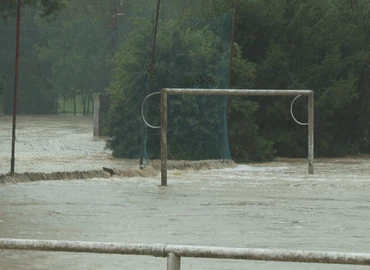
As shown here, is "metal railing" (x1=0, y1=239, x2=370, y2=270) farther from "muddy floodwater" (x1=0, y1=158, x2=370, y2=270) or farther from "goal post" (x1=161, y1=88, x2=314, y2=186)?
"goal post" (x1=161, y1=88, x2=314, y2=186)

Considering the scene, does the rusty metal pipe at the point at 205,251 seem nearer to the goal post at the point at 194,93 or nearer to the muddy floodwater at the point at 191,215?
the muddy floodwater at the point at 191,215

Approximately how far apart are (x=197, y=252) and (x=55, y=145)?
20.2 meters

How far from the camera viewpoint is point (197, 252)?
12.7 feet

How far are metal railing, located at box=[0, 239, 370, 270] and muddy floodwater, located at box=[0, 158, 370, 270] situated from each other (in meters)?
3.87

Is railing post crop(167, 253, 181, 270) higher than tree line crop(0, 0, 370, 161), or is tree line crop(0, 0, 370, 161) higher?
tree line crop(0, 0, 370, 161)

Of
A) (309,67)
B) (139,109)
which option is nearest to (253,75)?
(309,67)

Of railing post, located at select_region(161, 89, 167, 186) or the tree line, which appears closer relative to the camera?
railing post, located at select_region(161, 89, 167, 186)

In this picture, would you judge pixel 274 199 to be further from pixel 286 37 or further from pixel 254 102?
pixel 286 37

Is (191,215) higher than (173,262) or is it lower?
lower

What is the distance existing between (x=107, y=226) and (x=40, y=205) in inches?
94.4

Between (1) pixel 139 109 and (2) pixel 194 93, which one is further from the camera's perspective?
(1) pixel 139 109

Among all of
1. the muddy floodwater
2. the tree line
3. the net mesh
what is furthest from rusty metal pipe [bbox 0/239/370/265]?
the tree line

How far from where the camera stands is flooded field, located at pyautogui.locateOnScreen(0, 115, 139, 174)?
68.1ft

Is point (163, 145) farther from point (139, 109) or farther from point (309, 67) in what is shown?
point (309, 67)
